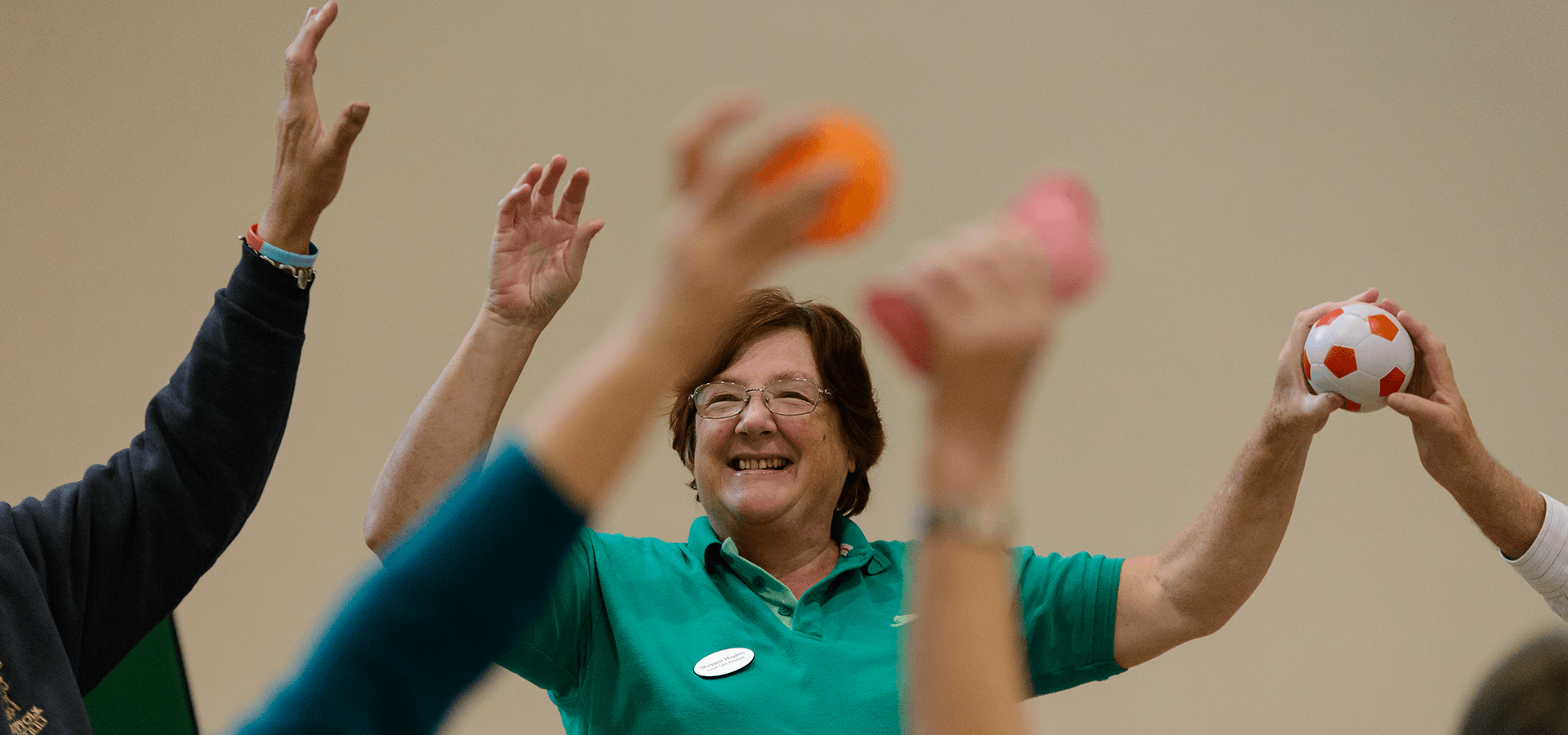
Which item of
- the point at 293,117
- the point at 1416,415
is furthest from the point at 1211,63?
the point at 293,117

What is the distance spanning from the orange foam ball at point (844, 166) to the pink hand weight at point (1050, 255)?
0.17 ft

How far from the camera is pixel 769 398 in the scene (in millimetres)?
1778

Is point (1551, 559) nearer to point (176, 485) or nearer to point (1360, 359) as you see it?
point (1360, 359)

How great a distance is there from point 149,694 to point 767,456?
109 centimetres

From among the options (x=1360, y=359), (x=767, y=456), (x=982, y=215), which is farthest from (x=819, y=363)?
(x=982, y=215)

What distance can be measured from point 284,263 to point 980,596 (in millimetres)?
950

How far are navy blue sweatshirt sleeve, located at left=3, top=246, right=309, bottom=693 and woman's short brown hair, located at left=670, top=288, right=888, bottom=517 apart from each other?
693mm

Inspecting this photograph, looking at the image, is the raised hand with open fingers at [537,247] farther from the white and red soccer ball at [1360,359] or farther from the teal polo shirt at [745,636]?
the white and red soccer ball at [1360,359]

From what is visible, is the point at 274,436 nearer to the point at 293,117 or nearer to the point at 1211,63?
the point at 293,117

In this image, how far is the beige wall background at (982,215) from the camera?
9.50ft

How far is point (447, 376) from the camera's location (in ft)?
4.77

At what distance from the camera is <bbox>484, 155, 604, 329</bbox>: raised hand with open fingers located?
58.4 inches

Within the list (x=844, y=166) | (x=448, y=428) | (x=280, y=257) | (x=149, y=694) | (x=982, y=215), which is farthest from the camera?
(x=982, y=215)

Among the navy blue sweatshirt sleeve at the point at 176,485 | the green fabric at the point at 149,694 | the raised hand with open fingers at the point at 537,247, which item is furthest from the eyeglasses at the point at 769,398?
the green fabric at the point at 149,694
